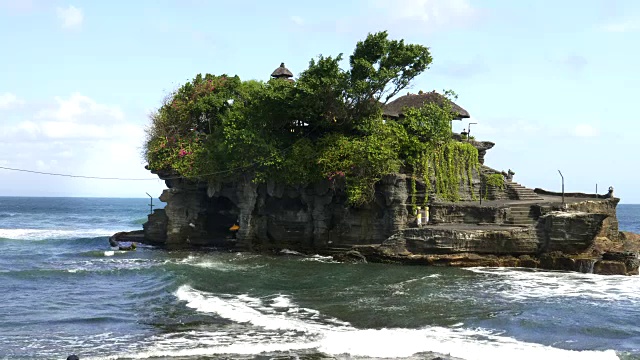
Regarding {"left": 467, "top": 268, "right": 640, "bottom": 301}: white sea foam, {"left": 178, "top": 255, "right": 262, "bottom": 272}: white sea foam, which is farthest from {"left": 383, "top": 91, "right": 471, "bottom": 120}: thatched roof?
{"left": 178, "top": 255, "right": 262, "bottom": 272}: white sea foam

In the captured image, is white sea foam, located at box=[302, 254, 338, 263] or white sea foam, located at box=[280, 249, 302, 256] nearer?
white sea foam, located at box=[302, 254, 338, 263]

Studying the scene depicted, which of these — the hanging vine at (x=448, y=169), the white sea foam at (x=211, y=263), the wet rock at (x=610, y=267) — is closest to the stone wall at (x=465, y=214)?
the hanging vine at (x=448, y=169)

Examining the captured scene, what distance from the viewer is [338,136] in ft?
95.2

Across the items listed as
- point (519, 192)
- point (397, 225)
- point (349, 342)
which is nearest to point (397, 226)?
point (397, 225)

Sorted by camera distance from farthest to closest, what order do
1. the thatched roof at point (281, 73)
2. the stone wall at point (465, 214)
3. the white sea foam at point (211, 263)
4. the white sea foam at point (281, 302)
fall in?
the thatched roof at point (281, 73) → the stone wall at point (465, 214) → the white sea foam at point (211, 263) → the white sea foam at point (281, 302)

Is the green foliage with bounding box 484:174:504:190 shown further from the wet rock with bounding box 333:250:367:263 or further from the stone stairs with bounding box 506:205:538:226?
the wet rock with bounding box 333:250:367:263

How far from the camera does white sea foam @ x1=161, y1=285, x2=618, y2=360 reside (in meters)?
13.5

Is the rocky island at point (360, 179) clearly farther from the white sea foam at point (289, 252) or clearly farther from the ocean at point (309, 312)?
the ocean at point (309, 312)

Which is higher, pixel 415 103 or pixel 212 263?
pixel 415 103

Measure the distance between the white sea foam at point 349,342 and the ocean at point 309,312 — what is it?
29 millimetres

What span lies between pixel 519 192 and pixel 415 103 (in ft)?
25.3

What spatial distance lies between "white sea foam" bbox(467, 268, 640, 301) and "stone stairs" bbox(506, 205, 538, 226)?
8.42 ft

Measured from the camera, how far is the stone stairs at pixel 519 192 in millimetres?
32188

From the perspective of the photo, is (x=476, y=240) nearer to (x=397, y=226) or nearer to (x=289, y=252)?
(x=397, y=226)
